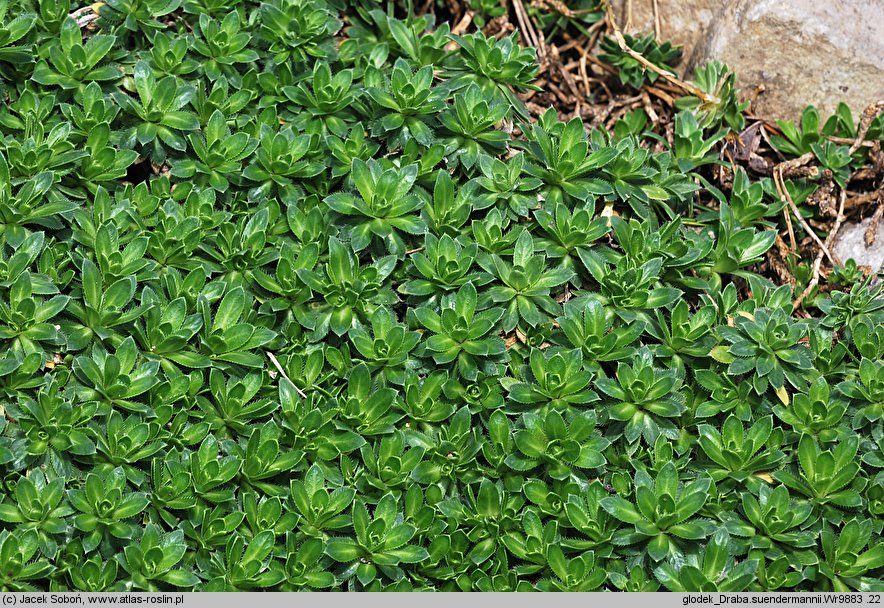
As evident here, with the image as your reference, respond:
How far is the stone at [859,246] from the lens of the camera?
4203mm

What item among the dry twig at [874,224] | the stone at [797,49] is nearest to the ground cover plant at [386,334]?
the dry twig at [874,224]

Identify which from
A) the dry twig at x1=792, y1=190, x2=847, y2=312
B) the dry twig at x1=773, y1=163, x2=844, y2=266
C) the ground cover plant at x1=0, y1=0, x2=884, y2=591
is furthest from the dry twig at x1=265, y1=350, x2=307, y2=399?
the dry twig at x1=773, y1=163, x2=844, y2=266

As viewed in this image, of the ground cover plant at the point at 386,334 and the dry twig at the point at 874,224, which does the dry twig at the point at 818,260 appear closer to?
the ground cover plant at the point at 386,334

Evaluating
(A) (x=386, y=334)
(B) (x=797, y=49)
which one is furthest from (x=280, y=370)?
(B) (x=797, y=49)

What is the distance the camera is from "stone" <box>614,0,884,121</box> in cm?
440

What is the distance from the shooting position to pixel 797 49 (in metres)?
4.50

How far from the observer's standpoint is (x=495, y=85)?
4.06m

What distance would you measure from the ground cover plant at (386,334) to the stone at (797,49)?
2.03 feet

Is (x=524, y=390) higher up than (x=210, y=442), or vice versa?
(x=524, y=390)

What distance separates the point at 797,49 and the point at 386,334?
101 inches

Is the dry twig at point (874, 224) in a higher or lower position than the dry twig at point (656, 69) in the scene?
lower
